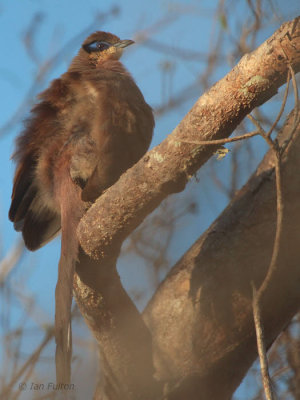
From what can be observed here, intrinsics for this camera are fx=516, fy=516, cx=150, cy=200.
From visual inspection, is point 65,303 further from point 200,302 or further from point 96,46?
point 96,46

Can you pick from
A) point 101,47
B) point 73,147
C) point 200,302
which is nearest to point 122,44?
point 101,47

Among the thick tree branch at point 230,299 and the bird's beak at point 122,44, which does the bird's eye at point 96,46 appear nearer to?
the bird's beak at point 122,44

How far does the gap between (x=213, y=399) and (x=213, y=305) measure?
51cm

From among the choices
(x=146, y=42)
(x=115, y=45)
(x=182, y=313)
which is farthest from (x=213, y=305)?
(x=146, y=42)

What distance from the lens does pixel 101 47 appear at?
380cm

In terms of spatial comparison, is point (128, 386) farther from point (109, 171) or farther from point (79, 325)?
point (109, 171)

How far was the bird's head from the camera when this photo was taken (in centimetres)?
370

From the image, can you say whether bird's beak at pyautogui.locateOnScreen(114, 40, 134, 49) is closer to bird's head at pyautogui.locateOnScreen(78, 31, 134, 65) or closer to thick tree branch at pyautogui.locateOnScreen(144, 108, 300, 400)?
bird's head at pyautogui.locateOnScreen(78, 31, 134, 65)

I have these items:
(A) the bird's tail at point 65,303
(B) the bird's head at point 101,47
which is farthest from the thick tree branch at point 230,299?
(B) the bird's head at point 101,47

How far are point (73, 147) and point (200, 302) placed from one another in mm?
1102

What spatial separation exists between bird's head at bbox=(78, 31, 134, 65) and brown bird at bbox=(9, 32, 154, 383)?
45 centimetres

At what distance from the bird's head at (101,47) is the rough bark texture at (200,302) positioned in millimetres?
1512

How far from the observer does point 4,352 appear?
10.2 feet

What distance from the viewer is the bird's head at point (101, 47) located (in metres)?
3.70
